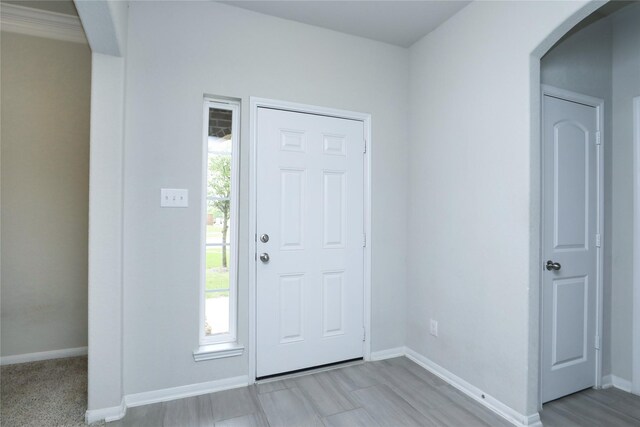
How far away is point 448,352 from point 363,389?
715mm

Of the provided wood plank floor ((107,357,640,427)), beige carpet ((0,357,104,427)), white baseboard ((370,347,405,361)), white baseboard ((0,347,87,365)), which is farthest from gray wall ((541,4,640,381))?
white baseboard ((0,347,87,365))

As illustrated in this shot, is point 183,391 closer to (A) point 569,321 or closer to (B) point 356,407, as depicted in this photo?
(B) point 356,407

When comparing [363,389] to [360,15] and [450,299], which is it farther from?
[360,15]

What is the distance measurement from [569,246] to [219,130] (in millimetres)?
2615

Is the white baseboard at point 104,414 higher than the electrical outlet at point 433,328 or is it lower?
lower

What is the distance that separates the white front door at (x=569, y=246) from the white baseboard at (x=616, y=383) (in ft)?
0.42

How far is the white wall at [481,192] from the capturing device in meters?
1.94

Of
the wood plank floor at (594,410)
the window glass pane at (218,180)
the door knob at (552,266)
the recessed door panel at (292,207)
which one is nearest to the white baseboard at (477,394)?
the wood plank floor at (594,410)

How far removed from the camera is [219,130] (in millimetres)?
2447

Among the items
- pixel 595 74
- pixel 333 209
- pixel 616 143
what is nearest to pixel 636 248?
pixel 616 143

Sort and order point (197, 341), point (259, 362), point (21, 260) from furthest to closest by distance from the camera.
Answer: point (21, 260), point (259, 362), point (197, 341)

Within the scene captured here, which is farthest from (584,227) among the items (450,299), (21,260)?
(21,260)

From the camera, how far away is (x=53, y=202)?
272cm

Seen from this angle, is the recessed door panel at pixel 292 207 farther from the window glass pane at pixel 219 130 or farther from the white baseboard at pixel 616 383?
the white baseboard at pixel 616 383
